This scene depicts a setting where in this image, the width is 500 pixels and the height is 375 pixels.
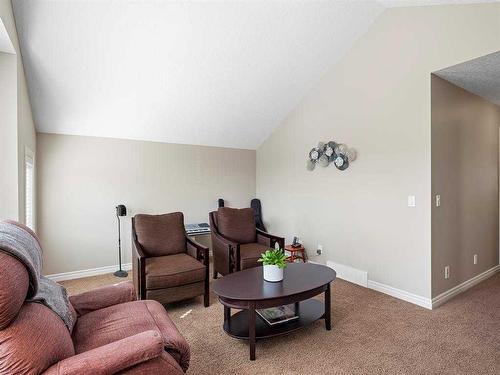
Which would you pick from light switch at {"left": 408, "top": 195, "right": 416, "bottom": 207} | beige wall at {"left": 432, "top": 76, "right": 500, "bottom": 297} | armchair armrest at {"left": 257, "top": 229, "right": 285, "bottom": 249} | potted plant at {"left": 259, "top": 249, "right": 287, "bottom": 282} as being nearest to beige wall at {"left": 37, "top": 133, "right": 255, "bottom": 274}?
armchair armrest at {"left": 257, "top": 229, "right": 285, "bottom": 249}

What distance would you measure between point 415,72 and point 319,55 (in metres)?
Answer: 1.18

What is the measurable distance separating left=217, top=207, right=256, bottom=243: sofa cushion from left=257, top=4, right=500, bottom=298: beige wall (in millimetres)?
926

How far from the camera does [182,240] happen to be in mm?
3521

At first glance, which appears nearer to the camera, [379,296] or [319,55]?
[379,296]

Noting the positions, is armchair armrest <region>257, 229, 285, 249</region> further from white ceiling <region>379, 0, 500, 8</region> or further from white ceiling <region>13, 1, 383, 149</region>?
white ceiling <region>379, 0, 500, 8</region>

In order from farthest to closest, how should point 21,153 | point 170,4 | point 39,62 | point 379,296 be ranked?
point 379,296 < point 39,62 < point 170,4 < point 21,153

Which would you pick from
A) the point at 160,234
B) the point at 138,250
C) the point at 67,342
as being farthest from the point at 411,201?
the point at 67,342

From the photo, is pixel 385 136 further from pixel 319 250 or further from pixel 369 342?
pixel 369 342

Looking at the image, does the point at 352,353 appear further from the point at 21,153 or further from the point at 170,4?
the point at 170,4

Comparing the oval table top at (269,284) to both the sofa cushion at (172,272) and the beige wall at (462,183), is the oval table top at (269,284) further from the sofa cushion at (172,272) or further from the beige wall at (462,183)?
the beige wall at (462,183)

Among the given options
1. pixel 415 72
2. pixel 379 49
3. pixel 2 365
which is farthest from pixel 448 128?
pixel 2 365

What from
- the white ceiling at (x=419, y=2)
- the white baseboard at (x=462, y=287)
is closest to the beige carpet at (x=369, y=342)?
the white baseboard at (x=462, y=287)

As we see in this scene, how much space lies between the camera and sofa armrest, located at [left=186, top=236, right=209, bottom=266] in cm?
309

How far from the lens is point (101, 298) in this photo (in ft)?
6.66
